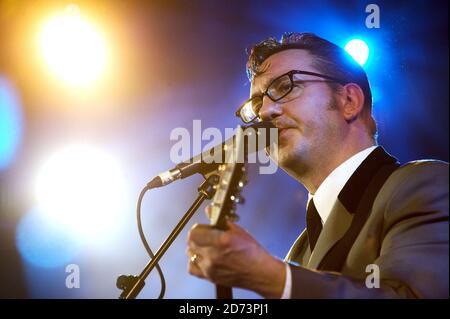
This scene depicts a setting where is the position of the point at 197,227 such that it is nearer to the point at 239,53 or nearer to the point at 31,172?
the point at 239,53

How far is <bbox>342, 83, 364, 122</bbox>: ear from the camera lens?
2.90 meters

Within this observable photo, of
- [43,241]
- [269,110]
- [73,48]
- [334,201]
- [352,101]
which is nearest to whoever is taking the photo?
[334,201]

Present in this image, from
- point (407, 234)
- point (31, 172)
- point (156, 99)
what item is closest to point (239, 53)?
point (156, 99)

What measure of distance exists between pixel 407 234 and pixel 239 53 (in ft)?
12.8

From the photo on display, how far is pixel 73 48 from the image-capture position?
497 cm

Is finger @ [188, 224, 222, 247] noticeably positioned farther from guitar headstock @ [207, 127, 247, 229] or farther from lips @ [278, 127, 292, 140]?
lips @ [278, 127, 292, 140]

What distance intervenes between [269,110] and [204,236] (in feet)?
4.99

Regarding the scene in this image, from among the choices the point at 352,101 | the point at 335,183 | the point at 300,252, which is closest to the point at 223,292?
the point at 335,183

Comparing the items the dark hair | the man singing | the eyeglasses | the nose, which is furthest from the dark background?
the nose

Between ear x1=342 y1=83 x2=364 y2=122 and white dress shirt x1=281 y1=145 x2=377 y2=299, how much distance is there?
1.04 feet

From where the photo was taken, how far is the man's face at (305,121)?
8.93ft

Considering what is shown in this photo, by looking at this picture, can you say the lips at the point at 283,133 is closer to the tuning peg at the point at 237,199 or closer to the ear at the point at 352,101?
the ear at the point at 352,101

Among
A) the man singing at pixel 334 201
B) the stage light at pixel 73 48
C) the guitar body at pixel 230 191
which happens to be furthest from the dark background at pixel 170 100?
the guitar body at pixel 230 191

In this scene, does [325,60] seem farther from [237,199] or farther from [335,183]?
[237,199]
